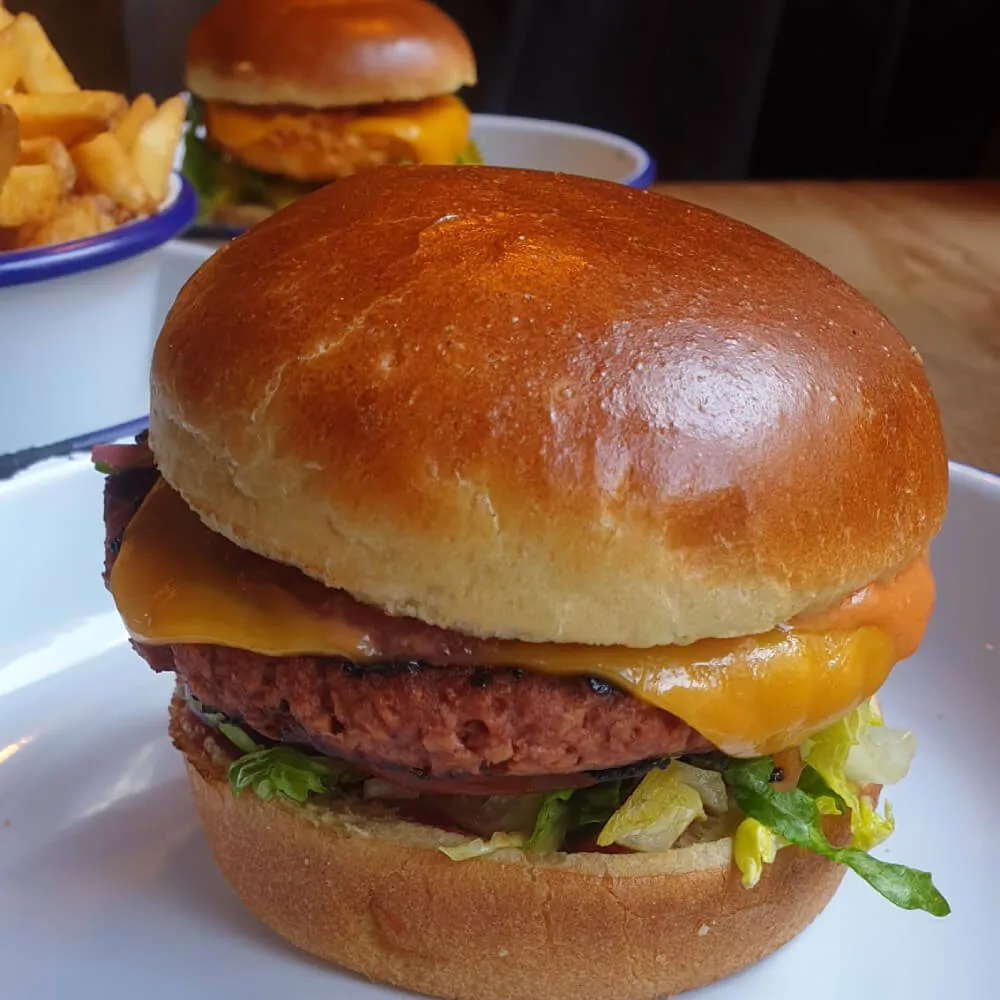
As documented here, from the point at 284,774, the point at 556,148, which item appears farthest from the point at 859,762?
the point at 556,148

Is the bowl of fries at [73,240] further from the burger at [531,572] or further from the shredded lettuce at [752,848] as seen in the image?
the shredded lettuce at [752,848]

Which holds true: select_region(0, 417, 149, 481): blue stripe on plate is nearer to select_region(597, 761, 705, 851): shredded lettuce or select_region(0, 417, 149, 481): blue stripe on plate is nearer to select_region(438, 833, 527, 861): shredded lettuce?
select_region(438, 833, 527, 861): shredded lettuce

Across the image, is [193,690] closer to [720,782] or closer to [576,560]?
[576,560]

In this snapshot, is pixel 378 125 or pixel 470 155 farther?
pixel 470 155

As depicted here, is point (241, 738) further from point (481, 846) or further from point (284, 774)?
point (481, 846)

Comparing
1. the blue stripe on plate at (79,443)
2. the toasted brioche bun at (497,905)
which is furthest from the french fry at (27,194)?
the toasted brioche bun at (497,905)

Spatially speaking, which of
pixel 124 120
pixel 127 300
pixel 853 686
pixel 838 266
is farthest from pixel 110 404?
pixel 838 266
